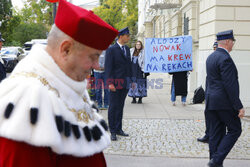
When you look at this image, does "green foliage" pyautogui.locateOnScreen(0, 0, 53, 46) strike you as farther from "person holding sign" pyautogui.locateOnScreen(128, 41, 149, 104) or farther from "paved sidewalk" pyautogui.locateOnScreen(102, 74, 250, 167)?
"paved sidewalk" pyautogui.locateOnScreen(102, 74, 250, 167)

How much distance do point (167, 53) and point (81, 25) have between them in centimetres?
919

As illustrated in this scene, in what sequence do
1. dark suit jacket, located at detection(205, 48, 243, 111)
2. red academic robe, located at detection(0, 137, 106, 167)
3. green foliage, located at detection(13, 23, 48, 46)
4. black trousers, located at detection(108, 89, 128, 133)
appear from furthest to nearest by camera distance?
green foliage, located at detection(13, 23, 48, 46) → black trousers, located at detection(108, 89, 128, 133) → dark suit jacket, located at detection(205, 48, 243, 111) → red academic robe, located at detection(0, 137, 106, 167)

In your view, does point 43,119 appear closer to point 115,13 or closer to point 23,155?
point 23,155

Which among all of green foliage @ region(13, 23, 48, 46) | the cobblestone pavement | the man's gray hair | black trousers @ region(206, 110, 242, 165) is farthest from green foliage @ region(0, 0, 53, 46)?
the man's gray hair

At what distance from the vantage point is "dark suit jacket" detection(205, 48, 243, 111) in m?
4.38

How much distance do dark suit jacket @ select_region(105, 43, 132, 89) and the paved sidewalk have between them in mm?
1101

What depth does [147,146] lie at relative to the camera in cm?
579

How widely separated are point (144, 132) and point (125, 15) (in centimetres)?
4051

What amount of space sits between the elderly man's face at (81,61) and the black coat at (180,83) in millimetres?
8569

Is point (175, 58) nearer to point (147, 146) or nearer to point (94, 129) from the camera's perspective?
point (147, 146)

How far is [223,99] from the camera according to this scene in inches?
177

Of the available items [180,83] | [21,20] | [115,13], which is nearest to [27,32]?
[21,20]

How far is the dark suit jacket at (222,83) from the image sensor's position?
4.38 m

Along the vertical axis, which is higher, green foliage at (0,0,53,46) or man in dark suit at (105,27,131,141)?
green foliage at (0,0,53,46)
